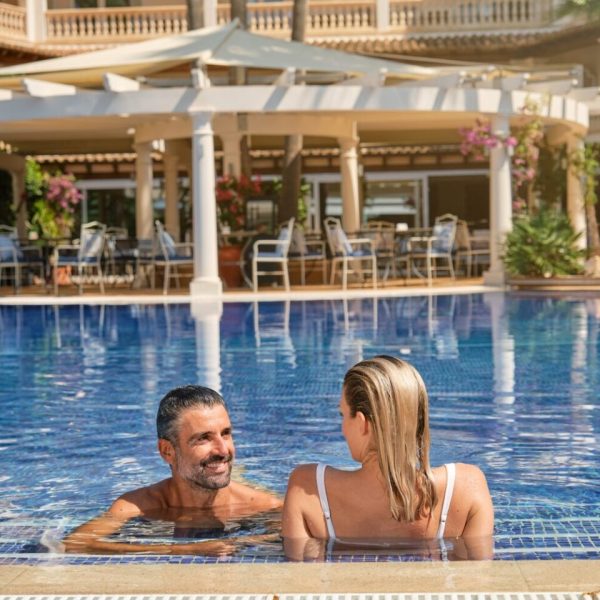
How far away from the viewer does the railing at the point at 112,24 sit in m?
30.1

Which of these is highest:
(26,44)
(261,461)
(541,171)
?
(26,44)

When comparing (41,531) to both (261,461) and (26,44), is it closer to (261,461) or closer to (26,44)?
(261,461)

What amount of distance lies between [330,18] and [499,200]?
1188 centimetres

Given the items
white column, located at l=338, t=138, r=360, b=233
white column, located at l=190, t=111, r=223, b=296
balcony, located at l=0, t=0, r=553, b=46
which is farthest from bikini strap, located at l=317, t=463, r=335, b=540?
balcony, located at l=0, t=0, r=553, b=46

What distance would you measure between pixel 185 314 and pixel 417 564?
12.4m

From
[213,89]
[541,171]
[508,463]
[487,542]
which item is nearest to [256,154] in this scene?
[541,171]

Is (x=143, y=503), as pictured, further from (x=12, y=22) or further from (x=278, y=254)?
(x=12, y=22)

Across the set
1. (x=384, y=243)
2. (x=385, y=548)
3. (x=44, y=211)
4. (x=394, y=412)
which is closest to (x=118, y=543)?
(x=385, y=548)

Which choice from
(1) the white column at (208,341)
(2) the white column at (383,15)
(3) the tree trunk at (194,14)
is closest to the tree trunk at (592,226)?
(3) the tree trunk at (194,14)

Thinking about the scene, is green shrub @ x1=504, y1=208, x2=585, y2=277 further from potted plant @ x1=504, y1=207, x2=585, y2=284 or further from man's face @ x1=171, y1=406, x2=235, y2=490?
man's face @ x1=171, y1=406, x2=235, y2=490

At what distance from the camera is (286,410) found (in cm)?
804

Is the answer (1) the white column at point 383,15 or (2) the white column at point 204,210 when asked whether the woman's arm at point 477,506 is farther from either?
(1) the white column at point 383,15

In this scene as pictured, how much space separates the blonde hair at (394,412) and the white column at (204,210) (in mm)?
14997

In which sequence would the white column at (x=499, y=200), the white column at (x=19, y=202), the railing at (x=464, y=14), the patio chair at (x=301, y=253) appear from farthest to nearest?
1. the railing at (x=464, y=14)
2. the white column at (x=19, y=202)
3. the patio chair at (x=301, y=253)
4. the white column at (x=499, y=200)
